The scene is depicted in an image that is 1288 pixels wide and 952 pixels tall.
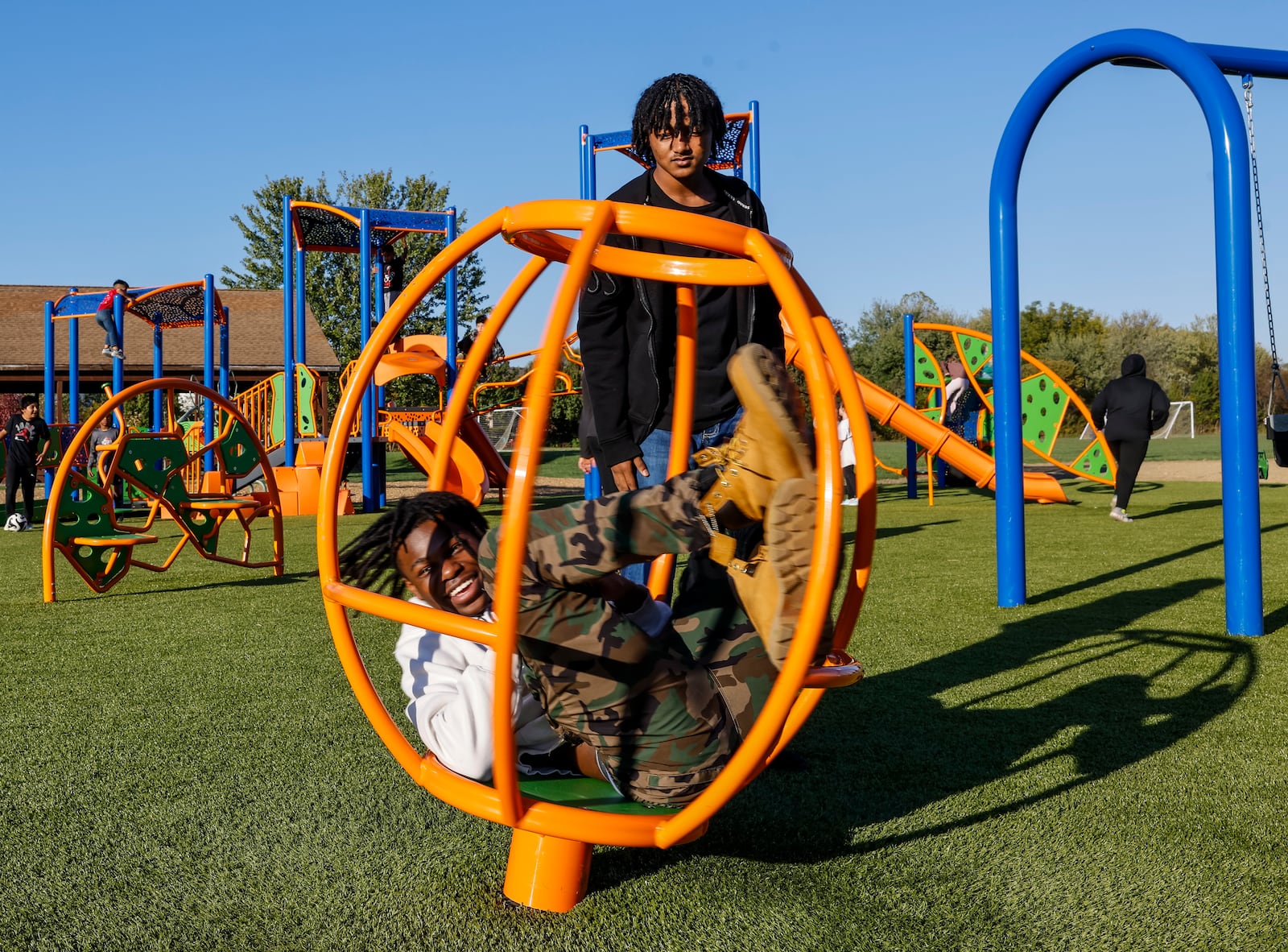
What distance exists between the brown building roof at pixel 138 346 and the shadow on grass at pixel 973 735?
24.9 metres

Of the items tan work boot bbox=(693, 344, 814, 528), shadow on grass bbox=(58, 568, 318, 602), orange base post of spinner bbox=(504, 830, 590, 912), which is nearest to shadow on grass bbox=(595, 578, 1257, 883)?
orange base post of spinner bbox=(504, 830, 590, 912)

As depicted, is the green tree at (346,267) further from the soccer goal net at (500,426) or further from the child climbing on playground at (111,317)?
the child climbing on playground at (111,317)

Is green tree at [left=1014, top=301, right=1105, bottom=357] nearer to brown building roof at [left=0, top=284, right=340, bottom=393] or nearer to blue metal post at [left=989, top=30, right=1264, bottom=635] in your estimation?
brown building roof at [left=0, top=284, right=340, bottom=393]

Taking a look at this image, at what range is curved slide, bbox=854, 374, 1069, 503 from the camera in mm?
10719

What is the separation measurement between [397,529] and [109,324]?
14498 millimetres

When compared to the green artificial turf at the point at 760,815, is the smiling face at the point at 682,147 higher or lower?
higher

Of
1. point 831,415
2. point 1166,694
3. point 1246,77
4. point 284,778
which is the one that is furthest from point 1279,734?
point 1246,77

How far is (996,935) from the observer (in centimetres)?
214

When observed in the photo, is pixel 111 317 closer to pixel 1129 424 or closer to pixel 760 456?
pixel 1129 424

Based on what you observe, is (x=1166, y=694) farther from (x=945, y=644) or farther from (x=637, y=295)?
(x=637, y=295)

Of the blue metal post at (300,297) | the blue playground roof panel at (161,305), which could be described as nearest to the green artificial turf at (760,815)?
the blue metal post at (300,297)

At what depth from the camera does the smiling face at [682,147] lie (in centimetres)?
286

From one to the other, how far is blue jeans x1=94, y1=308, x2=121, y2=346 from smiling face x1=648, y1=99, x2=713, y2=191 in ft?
44.1

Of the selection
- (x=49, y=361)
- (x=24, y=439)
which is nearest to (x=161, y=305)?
(x=49, y=361)
